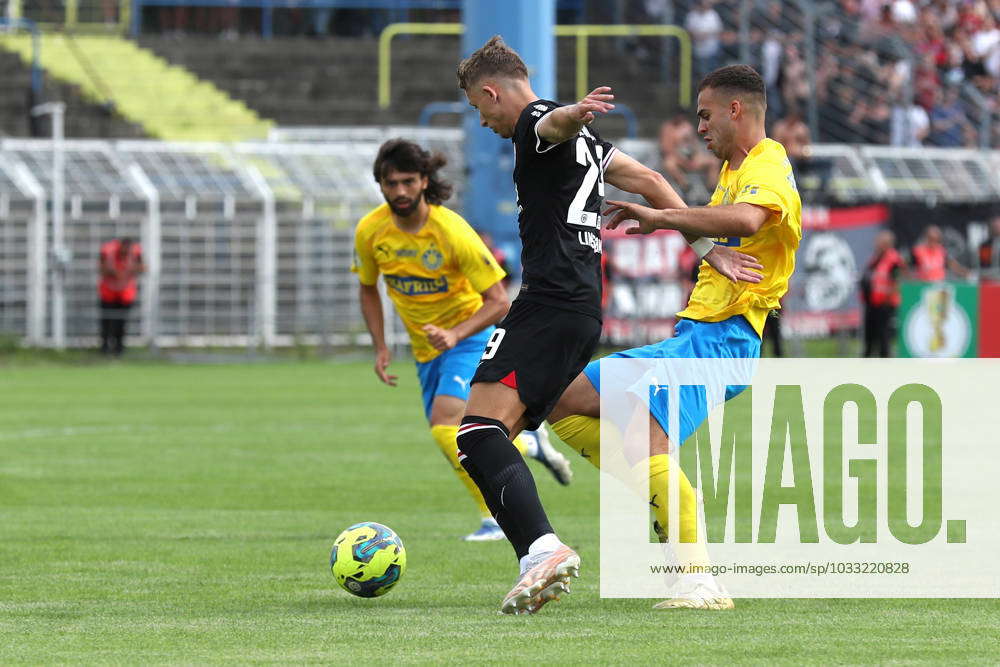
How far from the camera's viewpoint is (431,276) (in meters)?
9.97

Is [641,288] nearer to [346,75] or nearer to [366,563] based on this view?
[346,75]

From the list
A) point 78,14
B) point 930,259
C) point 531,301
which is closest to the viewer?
point 531,301

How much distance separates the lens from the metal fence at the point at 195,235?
28.2 meters

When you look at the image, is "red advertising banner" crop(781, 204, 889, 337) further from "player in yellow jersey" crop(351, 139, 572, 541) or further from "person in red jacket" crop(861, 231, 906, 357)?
Result: "player in yellow jersey" crop(351, 139, 572, 541)

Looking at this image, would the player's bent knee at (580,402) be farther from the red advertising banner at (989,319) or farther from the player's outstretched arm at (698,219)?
the red advertising banner at (989,319)

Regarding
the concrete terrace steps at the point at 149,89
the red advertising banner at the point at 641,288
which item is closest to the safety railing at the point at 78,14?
the concrete terrace steps at the point at 149,89

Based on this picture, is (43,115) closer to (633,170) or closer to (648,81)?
(648,81)

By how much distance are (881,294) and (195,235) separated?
34.9 ft

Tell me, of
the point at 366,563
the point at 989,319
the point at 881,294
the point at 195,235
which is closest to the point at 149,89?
the point at 195,235

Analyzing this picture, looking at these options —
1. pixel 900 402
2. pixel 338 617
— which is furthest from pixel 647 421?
pixel 900 402

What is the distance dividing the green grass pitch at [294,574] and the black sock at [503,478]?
0.35m

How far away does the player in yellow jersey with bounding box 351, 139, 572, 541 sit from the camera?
379 inches

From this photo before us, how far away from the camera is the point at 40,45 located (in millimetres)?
35469

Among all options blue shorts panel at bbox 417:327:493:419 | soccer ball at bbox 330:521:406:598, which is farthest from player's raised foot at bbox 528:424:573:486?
soccer ball at bbox 330:521:406:598
